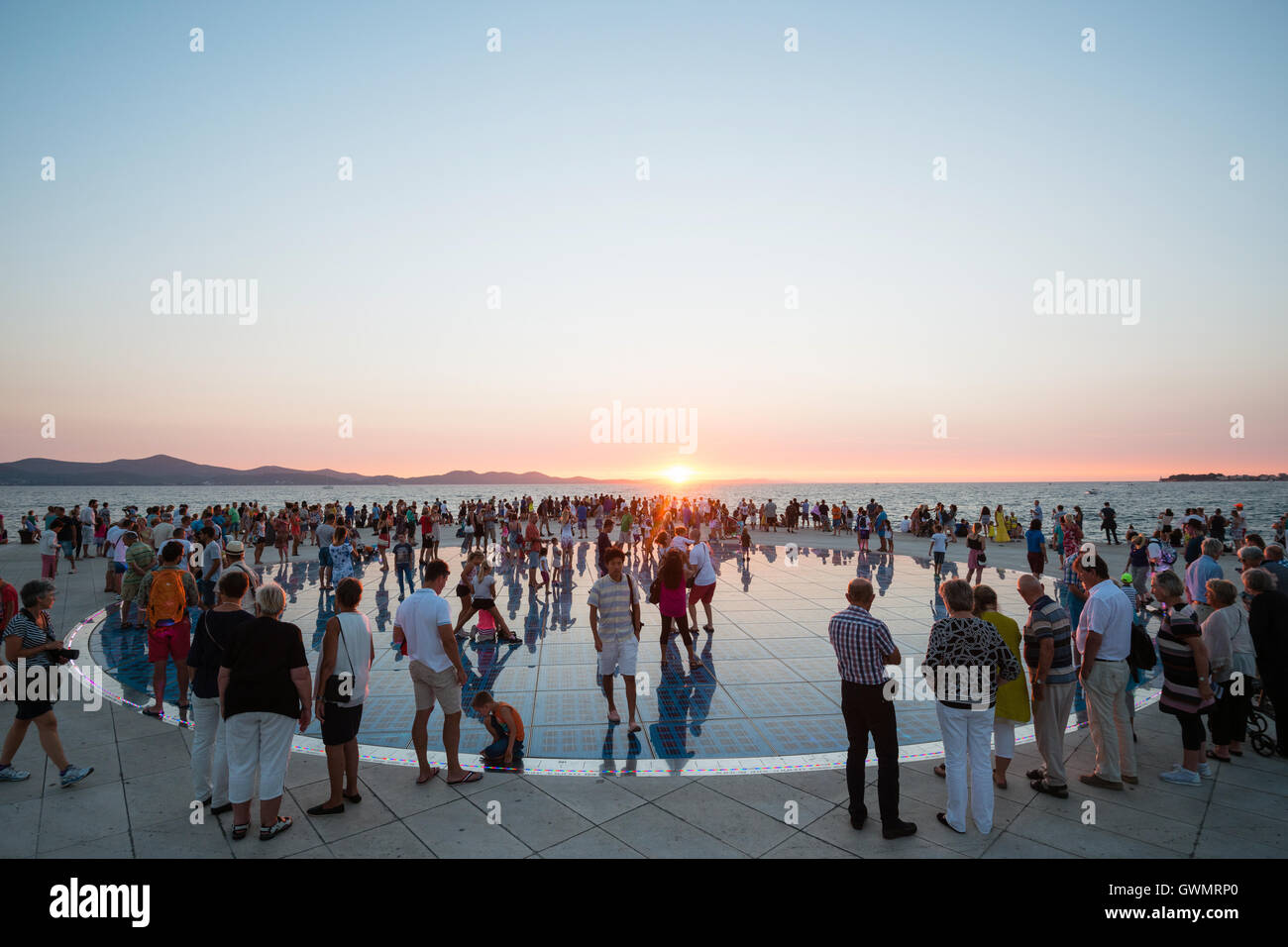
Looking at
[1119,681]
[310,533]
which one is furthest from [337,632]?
[310,533]

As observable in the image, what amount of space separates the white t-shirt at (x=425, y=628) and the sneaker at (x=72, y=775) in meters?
3.12

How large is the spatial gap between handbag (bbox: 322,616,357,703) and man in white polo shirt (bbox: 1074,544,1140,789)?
246 inches

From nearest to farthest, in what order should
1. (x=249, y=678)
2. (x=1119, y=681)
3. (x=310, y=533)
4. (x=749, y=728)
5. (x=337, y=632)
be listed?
1. (x=249, y=678)
2. (x=337, y=632)
3. (x=1119, y=681)
4. (x=749, y=728)
5. (x=310, y=533)

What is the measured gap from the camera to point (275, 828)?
15.6ft

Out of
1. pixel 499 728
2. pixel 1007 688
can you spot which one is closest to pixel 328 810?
pixel 499 728

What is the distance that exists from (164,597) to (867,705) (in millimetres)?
7164

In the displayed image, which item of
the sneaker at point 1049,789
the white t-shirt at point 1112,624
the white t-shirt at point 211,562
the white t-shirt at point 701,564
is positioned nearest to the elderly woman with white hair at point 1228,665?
the white t-shirt at point 1112,624

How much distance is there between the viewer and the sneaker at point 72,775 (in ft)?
18.1

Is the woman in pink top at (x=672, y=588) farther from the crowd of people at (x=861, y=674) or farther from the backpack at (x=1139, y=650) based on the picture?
the backpack at (x=1139, y=650)

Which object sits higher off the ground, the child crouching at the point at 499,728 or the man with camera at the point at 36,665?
the man with camera at the point at 36,665

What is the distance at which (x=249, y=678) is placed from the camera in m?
4.62
